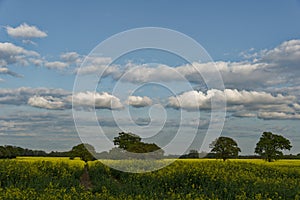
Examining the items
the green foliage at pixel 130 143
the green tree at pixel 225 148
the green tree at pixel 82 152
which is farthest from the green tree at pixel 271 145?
the green tree at pixel 82 152

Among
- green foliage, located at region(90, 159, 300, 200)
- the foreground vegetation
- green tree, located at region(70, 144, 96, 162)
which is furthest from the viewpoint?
green tree, located at region(70, 144, 96, 162)

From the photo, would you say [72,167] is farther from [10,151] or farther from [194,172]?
[10,151]

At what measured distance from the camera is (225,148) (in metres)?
48.2

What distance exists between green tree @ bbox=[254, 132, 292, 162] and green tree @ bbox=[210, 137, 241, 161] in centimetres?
375

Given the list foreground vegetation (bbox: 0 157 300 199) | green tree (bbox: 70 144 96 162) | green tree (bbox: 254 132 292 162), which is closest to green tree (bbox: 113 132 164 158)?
green tree (bbox: 70 144 96 162)

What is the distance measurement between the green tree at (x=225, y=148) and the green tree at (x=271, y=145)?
375cm

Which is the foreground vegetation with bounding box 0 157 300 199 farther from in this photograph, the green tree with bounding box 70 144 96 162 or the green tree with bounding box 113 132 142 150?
the green tree with bounding box 113 132 142 150

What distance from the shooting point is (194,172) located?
61.6 ft

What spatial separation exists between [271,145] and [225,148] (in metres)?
6.12

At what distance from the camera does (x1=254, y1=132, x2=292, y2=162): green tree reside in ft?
161

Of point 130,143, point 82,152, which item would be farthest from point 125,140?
point 82,152

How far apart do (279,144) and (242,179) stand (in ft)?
110

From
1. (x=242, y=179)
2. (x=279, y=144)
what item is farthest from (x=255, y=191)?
(x=279, y=144)

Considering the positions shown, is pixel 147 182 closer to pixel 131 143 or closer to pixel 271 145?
pixel 131 143
